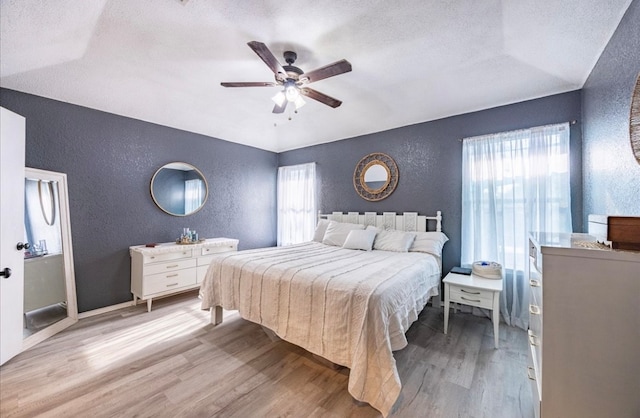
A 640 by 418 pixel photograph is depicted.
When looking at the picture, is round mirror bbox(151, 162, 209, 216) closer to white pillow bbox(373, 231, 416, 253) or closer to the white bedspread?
the white bedspread

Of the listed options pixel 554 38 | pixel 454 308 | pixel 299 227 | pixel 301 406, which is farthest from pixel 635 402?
pixel 299 227

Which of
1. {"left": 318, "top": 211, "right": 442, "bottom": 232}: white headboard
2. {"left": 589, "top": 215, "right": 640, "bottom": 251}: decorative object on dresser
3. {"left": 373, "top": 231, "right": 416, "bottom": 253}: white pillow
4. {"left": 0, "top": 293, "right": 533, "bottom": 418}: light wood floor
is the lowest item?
{"left": 0, "top": 293, "right": 533, "bottom": 418}: light wood floor

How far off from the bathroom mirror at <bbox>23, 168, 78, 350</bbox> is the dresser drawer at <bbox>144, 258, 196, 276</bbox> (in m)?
0.78

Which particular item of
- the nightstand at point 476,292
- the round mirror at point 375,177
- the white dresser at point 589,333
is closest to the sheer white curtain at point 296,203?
the round mirror at point 375,177

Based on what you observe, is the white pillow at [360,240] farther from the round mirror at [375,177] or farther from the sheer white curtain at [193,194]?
the sheer white curtain at [193,194]

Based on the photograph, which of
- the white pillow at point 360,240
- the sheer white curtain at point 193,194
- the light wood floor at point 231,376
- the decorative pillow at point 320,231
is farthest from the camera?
the decorative pillow at point 320,231

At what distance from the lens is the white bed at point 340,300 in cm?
155

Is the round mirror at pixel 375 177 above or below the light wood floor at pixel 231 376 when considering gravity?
above

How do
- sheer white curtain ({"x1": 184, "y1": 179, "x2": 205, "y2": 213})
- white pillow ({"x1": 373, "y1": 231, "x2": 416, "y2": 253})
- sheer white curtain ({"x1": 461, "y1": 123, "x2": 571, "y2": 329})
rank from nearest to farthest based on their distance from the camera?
1. sheer white curtain ({"x1": 461, "y1": 123, "x2": 571, "y2": 329})
2. white pillow ({"x1": 373, "y1": 231, "x2": 416, "y2": 253})
3. sheer white curtain ({"x1": 184, "y1": 179, "x2": 205, "y2": 213})

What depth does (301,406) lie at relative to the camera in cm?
163

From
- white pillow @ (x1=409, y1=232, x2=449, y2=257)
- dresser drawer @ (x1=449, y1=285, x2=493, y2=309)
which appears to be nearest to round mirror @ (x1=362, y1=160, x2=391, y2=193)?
white pillow @ (x1=409, y1=232, x2=449, y2=257)

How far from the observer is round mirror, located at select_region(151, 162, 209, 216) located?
3.69 meters

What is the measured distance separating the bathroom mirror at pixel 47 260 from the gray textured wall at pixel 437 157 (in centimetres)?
368

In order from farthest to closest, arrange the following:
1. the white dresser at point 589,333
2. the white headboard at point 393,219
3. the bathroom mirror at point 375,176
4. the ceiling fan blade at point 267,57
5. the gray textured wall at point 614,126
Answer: the bathroom mirror at point 375,176, the white headboard at point 393,219, the ceiling fan blade at point 267,57, the gray textured wall at point 614,126, the white dresser at point 589,333
